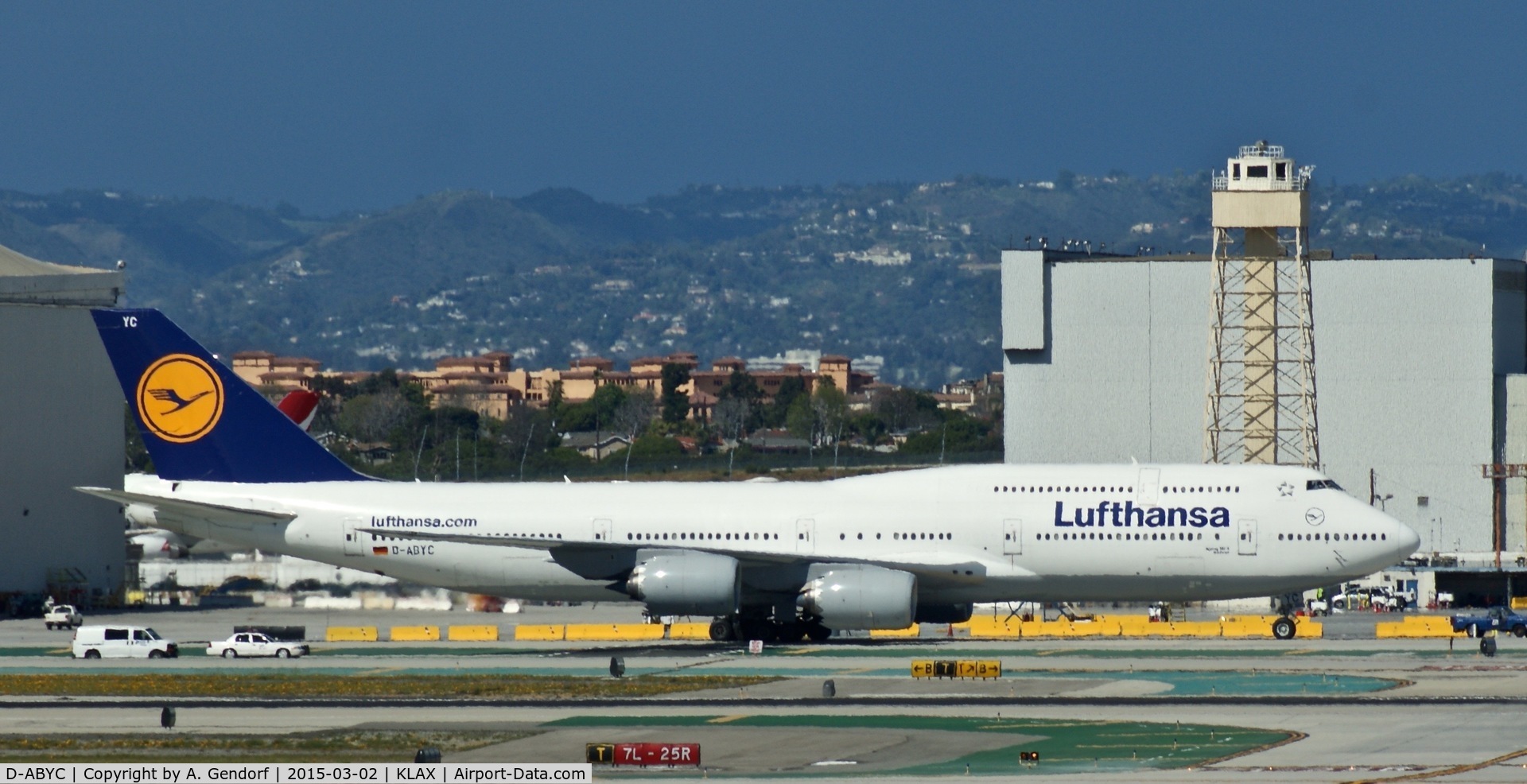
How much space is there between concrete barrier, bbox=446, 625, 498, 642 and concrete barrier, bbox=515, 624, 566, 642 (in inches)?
30.7

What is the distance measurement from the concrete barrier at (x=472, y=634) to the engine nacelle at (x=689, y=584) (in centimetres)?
961

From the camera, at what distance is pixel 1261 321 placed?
110438mm

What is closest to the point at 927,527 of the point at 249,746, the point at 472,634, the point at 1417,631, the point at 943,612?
the point at 943,612

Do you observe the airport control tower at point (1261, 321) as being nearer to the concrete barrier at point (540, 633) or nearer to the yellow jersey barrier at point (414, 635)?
the concrete barrier at point (540, 633)

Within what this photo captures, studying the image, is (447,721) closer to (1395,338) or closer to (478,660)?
(478,660)

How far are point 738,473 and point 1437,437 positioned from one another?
39.1 meters

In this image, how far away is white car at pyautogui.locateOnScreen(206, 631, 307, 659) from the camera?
191 feet

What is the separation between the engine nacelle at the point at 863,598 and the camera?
5650 cm

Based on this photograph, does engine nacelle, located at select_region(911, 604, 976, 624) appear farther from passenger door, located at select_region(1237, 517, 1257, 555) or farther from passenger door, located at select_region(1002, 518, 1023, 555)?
passenger door, located at select_region(1237, 517, 1257, 555)

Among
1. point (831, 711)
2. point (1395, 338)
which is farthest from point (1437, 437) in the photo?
point (831, 711)

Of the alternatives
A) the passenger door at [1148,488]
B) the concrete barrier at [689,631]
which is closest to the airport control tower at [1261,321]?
the concrete barrier at [689,631]

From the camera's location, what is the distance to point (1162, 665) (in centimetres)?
5059

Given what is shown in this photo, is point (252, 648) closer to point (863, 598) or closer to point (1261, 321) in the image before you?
point (863, 598)

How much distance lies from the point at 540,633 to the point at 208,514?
38.9 feet
